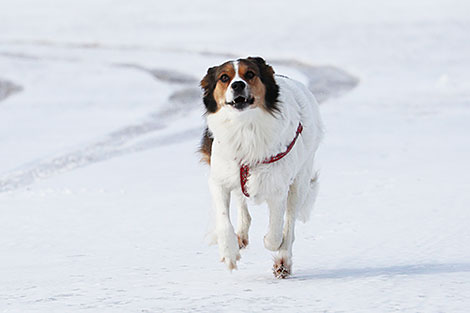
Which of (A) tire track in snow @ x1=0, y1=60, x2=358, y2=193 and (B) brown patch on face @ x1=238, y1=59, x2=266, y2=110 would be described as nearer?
(B) brown patch on face @ x1=238, y1=59, x2=266, y2=110

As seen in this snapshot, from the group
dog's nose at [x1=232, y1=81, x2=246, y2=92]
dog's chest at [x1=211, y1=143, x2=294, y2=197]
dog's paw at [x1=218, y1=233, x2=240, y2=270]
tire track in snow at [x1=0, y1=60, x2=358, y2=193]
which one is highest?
tire track in snow at [x1=0, y1=60, x2=358, y2=193]

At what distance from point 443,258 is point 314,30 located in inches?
906

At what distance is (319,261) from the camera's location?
16.8ft

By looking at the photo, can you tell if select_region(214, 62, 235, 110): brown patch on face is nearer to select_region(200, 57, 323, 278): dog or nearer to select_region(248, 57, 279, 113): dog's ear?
select_region(200, 57, 323, 278): dog

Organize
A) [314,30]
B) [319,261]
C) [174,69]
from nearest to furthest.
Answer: [319,261]
[174,69]
[314,30]

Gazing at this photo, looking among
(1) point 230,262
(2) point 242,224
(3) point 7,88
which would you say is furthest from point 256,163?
(3) point 7,88

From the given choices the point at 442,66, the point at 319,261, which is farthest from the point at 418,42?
the point at 319,261

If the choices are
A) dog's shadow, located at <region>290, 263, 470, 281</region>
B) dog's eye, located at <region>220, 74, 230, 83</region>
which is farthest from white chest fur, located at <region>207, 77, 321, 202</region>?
dog's shadow, located at <region>290, 263, 470, 281</region>

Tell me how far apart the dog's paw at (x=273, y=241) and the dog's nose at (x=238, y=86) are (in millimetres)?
879

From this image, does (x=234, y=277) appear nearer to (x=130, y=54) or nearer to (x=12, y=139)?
(x=12, y=139)

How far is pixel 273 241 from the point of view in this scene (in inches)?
192

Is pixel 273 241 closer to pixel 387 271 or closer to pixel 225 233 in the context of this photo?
pixel 225 233

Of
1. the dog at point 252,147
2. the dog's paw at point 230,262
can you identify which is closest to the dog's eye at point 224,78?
the dog at point 252,147

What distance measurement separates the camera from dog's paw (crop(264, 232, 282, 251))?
16.0 ft
